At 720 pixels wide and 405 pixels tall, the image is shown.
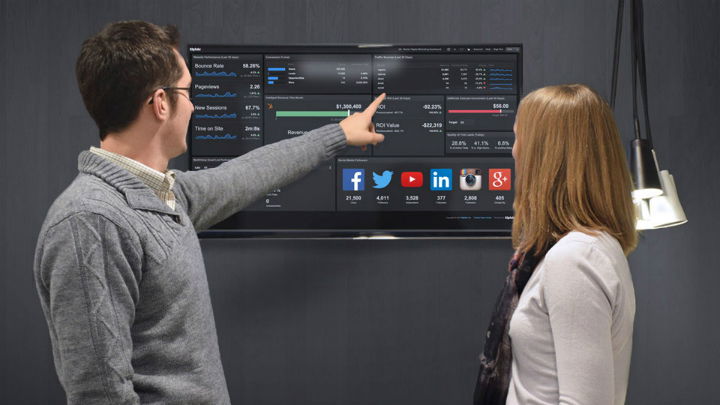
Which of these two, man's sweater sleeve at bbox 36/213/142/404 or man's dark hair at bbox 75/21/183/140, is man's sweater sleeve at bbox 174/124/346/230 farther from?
man's sweater sleeve at bbox 36/213/142/404

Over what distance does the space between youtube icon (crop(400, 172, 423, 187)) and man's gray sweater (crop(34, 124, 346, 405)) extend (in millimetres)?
1094

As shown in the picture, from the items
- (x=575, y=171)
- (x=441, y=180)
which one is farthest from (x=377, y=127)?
(x=575, y=171)

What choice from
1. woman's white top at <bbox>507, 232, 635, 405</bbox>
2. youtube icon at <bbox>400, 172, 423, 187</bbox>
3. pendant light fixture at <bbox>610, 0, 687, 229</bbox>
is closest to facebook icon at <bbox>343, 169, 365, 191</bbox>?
youtube icon at <bbox>400, 172, 423, 187</bbox>

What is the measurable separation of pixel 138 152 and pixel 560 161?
84 cm

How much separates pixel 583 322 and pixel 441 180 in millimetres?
1289

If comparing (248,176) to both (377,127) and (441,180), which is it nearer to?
(377,127)

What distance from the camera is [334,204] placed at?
7.68 ft

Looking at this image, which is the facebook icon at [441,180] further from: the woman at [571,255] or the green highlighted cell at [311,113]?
the woman at [571,255]

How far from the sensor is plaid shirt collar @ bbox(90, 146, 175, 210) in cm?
127

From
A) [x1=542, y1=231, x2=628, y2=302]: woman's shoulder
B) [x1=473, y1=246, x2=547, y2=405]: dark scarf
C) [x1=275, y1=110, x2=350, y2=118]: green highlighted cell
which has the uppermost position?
[x1=275, y1=110, x2=350, y2=118]: green highlighted cell

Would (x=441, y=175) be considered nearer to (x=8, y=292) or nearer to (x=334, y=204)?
(x=334, y=204)

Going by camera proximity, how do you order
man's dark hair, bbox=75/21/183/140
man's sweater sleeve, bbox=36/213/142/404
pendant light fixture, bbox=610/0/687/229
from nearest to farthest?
man's sweater sleeve, bbox=36/213/142/404 → man's dark hair, bbox=75/21/183/140 → pendant light fixture, bbox=610/0/687/229

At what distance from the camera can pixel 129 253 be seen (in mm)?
1162

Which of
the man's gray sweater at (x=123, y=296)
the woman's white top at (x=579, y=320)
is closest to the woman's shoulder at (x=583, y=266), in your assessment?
the woman's white top at (x=579, y=320)
